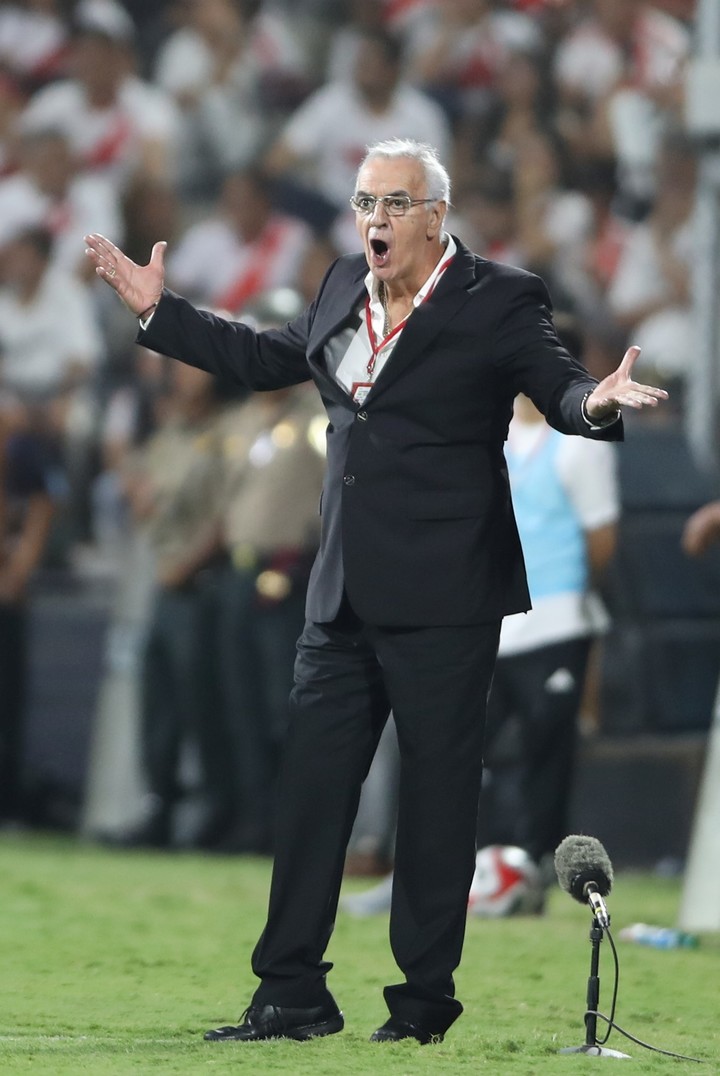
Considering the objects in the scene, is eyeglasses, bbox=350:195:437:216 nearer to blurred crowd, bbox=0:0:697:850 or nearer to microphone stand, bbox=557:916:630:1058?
microphone stand, bbox=557:916:630:1058

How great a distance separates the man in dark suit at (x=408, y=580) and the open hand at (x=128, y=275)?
2 centimetres

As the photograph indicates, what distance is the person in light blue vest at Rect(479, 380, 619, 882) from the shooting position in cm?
746

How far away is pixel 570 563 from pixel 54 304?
476 cm

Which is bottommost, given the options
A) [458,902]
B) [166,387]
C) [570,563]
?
[458,902]

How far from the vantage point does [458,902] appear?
4734 millimetres

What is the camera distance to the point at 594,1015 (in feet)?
15.1

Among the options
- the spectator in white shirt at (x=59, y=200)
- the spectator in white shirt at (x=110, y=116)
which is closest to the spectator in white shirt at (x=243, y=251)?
the spectator in white shirt at (x=59, y=200)

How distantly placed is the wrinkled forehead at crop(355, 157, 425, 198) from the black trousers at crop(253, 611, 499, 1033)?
0.98 m

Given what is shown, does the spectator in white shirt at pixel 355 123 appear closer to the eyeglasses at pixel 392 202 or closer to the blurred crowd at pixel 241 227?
the blurred crowd at pixel 241 227

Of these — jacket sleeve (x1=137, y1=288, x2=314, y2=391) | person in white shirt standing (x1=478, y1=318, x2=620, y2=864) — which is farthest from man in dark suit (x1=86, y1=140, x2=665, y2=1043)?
person in white shirt standing (x1=478, y1=318, x2=620, y2=864)

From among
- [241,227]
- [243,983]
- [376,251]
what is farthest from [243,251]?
[376,251]


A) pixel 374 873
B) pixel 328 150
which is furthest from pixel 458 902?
pixel 328 150

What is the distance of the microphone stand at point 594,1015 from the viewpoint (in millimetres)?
4512

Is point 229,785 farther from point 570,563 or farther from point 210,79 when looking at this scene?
point 210,79
